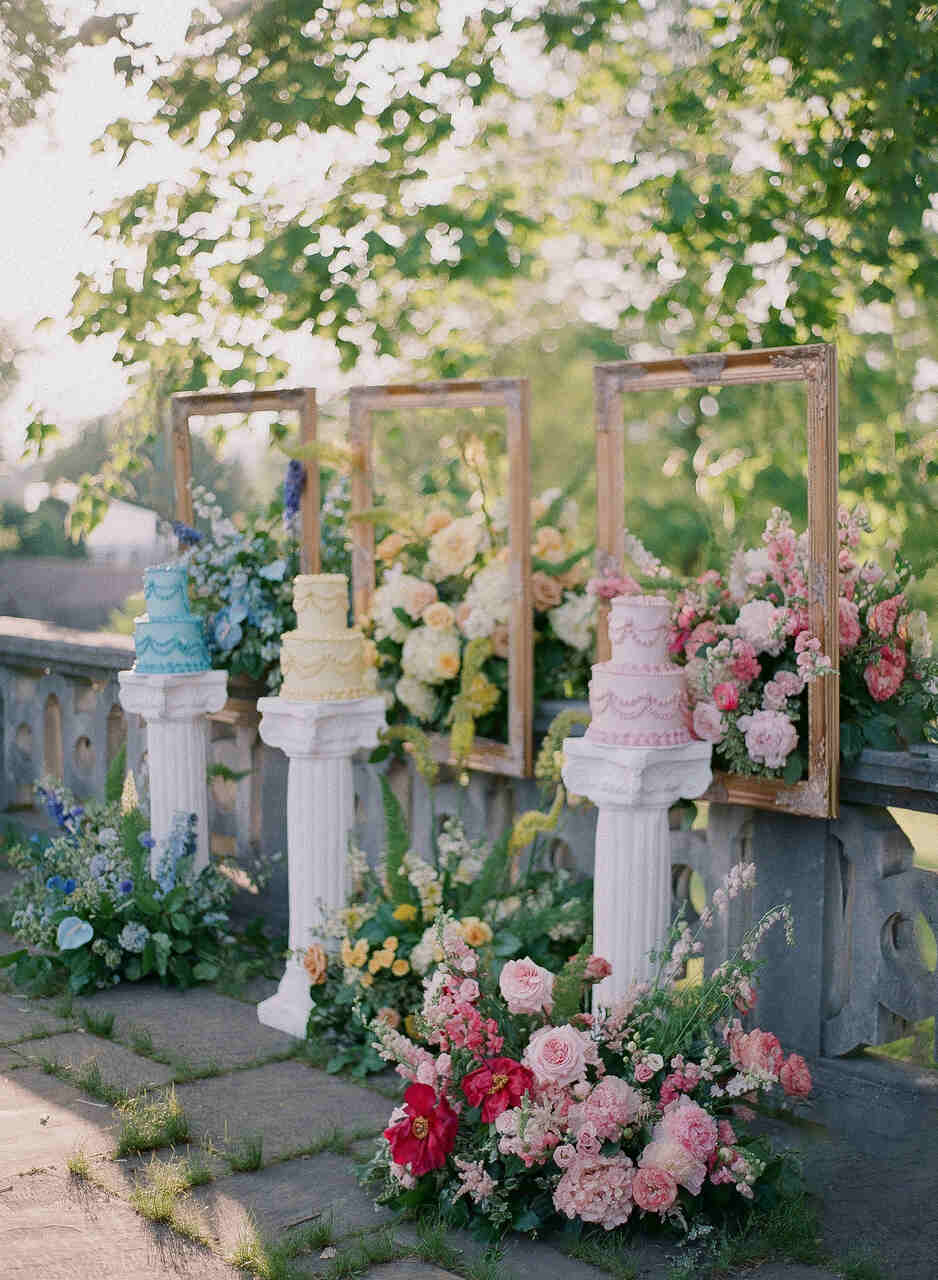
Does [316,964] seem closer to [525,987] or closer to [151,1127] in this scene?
[151,1127]

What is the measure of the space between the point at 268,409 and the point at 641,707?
2.23 m

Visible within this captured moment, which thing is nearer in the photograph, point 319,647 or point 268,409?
point 319,647

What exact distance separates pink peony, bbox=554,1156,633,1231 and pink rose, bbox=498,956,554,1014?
382mm

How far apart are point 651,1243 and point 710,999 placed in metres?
0.55

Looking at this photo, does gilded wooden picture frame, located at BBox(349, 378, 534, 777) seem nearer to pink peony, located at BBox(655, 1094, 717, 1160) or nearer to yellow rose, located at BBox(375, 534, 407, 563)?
yellow rose, located at BBox(375, 534, 407, 563)

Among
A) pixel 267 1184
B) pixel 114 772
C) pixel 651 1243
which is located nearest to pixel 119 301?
pixel 114 772

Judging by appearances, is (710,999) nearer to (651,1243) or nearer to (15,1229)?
(651,1243)

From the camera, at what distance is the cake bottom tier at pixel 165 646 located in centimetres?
526

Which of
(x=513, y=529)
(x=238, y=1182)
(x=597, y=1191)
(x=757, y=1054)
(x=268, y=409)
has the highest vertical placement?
(x=268, y=409)

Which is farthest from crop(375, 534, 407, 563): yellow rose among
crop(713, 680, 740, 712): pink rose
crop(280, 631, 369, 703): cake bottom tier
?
crop(713, 680, 740, 712): pink rose

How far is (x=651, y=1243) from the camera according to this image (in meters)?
3.21

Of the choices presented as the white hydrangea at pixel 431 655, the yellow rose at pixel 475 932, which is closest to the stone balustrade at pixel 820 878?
the white hydrangea at pixel 431 655

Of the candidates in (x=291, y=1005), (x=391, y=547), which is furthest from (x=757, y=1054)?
(x=391, y=547)

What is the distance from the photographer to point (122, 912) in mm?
5125
